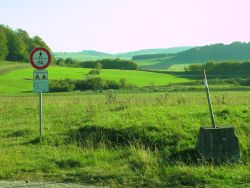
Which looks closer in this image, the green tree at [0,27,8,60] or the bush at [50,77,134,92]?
the bush at [50,77,134,92]

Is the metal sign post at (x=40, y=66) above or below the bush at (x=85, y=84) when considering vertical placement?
above

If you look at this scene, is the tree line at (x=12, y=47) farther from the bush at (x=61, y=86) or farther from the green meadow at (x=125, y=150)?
the green meadow at (x=125, y=150)

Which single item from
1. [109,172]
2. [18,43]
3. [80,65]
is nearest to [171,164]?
[109,172]

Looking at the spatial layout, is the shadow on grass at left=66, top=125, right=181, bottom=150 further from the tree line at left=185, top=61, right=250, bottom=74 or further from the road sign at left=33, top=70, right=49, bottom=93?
the tree line at left=185, top=61, right=250, bottom=74

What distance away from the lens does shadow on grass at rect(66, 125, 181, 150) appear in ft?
35.2

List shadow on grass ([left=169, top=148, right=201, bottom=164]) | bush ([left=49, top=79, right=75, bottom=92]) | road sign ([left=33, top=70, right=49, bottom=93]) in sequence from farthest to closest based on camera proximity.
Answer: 1. bush ([left=49, top=79, right=75, bottom=92])
2. road sign ([left=33, top=70, right=49, bottom=93])
3. shadow on grass ([left=169, top=148, right=201, bottom=164])

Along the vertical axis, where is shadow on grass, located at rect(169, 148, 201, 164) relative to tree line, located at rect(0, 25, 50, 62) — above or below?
below

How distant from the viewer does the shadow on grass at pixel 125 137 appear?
1072cm

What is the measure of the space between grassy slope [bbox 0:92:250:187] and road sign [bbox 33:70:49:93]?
1.39m

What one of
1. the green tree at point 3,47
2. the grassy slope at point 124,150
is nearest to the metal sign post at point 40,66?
the grassy slope at point 124,150

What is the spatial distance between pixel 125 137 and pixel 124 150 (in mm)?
1287

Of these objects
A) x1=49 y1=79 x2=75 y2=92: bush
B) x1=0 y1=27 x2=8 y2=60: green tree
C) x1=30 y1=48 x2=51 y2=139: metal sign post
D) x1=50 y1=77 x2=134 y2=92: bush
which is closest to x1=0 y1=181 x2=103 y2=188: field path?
x1=30 y1=48 x2=51 y2=139: metal sign post

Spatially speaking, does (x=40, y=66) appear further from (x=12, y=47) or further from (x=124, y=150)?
(x=12, y=47)

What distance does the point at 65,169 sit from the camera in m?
8.70
